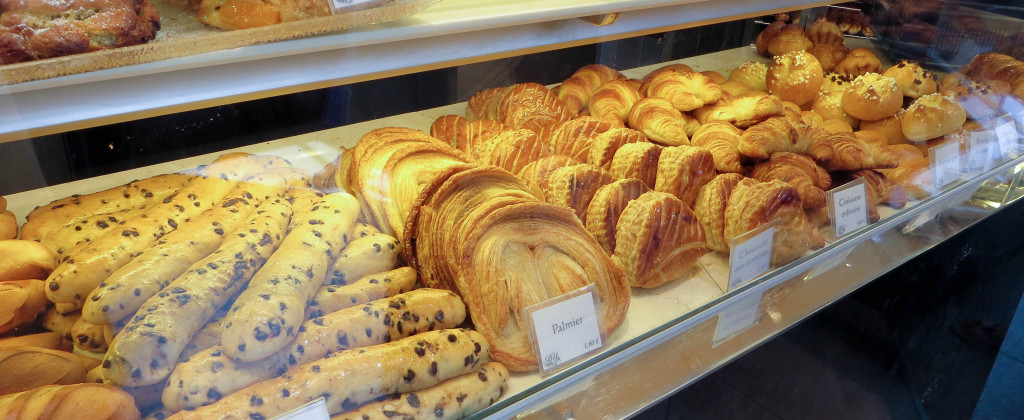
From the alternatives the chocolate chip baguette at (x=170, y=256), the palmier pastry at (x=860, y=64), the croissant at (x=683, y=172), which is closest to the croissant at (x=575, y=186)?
the croissant at (x=683, y=172)

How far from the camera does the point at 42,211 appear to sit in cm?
134

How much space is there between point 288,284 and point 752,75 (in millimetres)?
2190

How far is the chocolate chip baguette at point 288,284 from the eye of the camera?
1031mm

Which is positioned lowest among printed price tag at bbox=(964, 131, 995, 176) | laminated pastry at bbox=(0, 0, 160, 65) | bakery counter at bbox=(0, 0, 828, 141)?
printed price tag at bbox=(964, 131, 995, 176)

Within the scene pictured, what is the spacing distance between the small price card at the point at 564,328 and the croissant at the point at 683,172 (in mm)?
576

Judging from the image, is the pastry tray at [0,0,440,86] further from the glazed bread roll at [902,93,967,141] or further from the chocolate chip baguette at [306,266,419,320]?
the glazed bread roll at [902,93,967,141]

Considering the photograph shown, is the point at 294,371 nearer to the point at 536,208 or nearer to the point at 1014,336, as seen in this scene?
the point at 536,208

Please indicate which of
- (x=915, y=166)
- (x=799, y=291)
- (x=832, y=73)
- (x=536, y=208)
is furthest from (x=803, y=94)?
(x=536, y=208)

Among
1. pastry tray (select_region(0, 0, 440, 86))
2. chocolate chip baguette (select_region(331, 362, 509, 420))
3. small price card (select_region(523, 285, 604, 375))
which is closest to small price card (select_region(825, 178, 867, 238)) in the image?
small price card (select_region(523, 285, 604, 375))

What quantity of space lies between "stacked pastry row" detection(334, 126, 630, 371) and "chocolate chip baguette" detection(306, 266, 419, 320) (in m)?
0.05

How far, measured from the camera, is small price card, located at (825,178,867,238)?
74.5 inches

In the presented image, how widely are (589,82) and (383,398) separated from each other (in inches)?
61.3

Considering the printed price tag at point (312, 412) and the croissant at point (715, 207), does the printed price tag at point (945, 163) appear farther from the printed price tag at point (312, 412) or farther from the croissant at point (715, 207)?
the printed price tag at point (312, 412)

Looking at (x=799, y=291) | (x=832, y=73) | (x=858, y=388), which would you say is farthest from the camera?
(x=832, y=73)
